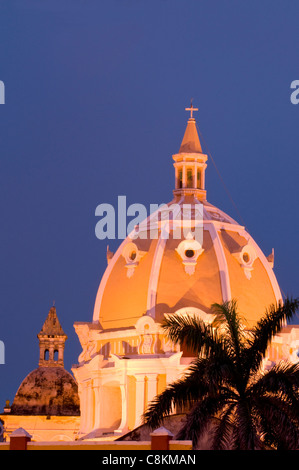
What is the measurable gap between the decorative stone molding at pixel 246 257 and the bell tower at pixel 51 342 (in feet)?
91.2

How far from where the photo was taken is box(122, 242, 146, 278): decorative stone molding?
8794 centimetres

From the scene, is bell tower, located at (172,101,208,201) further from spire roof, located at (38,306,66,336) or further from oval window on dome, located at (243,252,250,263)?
spire roof, located at (38,306,66,336)

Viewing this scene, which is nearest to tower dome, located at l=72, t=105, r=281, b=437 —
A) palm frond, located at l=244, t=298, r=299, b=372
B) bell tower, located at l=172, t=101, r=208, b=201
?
bell tower, located at l=172, t=101, r=208, b=201

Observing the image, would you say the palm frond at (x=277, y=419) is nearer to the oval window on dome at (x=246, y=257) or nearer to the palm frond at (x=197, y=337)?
the palm frond at (x=197, y=337)

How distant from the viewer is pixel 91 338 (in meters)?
88.8

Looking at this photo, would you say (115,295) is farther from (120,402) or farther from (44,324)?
(44,324)

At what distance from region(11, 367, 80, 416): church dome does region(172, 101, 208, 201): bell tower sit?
2280 centimetres

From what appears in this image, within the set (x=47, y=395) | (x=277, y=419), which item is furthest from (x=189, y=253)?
(x=277, y=419)

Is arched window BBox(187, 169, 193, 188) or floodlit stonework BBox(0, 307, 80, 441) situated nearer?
arched window BBox(187, 169, 193, 188)

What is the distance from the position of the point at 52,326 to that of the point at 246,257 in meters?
28.9

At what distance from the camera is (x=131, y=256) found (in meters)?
88.4

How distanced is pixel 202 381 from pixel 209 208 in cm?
3639

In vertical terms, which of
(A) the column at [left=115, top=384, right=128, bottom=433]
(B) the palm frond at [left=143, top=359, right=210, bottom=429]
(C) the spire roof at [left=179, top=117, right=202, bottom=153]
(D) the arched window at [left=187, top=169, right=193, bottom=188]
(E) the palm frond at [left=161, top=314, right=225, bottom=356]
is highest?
(C) the spire roof at [left=179, top=117, right=202, bottom=153]

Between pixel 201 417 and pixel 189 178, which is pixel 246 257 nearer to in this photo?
pixel 189 178
